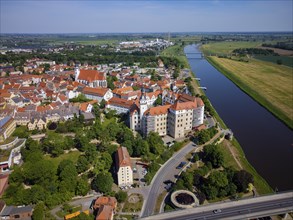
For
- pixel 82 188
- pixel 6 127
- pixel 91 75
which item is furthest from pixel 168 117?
pixel 91 75

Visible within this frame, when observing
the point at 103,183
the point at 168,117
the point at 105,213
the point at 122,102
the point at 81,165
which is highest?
the point at 122,102

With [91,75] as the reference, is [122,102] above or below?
below

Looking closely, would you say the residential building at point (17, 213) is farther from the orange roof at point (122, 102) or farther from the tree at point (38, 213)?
the orange roof at point (122, 102)

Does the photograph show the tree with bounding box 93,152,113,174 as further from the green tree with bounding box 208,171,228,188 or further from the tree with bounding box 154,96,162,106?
the tree with bounding box 154,96,162,106

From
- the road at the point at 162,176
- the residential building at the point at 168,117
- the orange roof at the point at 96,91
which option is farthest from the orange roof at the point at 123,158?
the orange roof at the point at 96,91

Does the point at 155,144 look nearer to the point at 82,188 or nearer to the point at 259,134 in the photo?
the point at 82,188

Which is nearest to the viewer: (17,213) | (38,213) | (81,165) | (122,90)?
(38,213)
